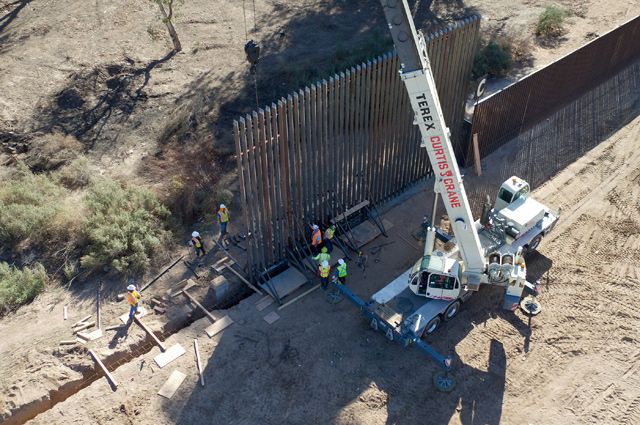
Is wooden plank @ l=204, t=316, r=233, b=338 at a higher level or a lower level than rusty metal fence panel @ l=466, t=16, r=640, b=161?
lower

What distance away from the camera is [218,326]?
44.8 feet

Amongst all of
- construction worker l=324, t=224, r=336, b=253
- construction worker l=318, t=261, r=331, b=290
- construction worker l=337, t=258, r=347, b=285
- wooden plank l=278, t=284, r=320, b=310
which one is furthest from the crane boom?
wooden plank l=278, t=284, r=320, b=310

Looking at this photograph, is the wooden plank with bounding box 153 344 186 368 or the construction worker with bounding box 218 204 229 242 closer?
the wooden plank with bounding box 153 344 186 368

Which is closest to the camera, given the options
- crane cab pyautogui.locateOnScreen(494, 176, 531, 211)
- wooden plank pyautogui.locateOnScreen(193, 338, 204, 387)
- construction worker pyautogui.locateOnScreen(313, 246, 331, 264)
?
wooden plank pyautogui.locateOnScreen(193, 338, 204, 387)

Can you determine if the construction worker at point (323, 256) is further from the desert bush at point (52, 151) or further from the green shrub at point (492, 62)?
the green shrub at point (492, 62)

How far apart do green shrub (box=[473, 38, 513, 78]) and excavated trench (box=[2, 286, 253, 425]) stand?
14565 mm

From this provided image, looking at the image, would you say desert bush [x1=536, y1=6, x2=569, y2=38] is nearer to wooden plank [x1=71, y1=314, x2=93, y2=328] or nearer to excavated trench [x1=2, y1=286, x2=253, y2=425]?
excavated trench [x1=2, y1=286, x2=253, y2=425]

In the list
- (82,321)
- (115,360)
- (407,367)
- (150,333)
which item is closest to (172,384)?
(150,333)

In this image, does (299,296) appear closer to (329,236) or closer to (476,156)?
(329,236)

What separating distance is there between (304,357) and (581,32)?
72.8 ft

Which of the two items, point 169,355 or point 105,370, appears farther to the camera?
point 169,355

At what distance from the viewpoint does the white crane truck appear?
36.6 feet

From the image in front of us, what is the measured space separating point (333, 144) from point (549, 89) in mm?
10151

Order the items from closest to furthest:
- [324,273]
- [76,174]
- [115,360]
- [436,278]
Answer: [436,278] < [115,360] < [324,273] < [76,174]
